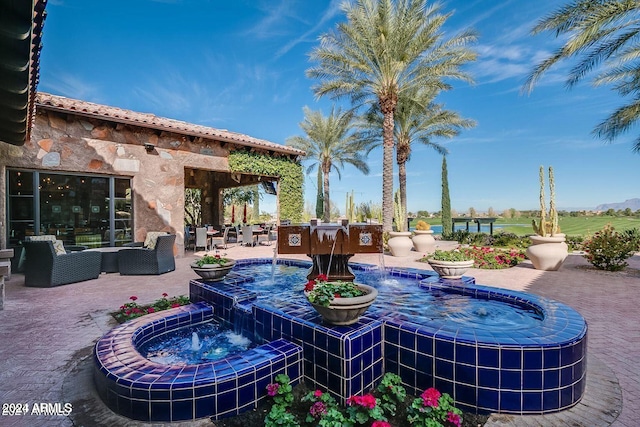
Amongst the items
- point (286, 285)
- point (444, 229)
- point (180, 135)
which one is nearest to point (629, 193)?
point (444, 229)

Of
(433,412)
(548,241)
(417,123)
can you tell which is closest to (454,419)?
(433,412)

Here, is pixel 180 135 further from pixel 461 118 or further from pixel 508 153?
pixel 508 153

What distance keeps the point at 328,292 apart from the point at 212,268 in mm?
2564

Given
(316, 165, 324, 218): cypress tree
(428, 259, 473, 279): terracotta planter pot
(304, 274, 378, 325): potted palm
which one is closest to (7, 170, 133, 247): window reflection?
(304, 274, 378, 325): potted palm

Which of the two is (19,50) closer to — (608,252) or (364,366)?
(364,366)

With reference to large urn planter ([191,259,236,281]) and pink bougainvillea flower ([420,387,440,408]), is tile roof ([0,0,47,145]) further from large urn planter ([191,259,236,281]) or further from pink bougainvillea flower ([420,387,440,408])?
pink bougainvillea flower ([420,387,440,408])

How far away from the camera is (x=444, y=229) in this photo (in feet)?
61.4

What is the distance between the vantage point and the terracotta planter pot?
4.97m

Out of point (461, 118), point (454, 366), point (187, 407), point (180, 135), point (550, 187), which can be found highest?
point (461, 118)

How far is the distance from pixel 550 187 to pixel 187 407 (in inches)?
382

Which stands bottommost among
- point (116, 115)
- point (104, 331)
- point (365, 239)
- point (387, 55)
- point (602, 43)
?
point (104, 331)

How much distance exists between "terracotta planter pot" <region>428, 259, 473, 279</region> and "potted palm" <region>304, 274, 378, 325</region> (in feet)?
8.61

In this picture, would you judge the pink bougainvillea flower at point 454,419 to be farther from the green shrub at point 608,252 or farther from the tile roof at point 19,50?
the green shrub at point 608,252

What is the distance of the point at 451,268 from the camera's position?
16.5 ft
